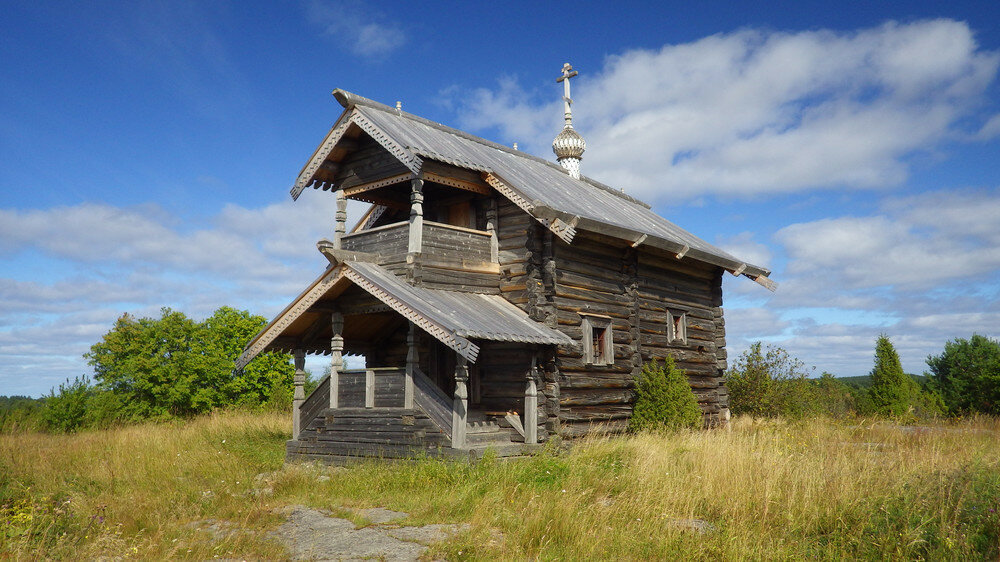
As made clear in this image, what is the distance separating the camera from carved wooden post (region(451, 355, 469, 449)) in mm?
12328

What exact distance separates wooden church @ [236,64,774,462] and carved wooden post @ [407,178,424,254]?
29 mm

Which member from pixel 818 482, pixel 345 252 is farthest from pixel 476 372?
→ pixel 818 482

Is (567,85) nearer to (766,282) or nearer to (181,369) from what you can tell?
(766,282)

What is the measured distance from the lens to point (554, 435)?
14086mm

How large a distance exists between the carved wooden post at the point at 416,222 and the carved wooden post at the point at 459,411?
2.75 metres

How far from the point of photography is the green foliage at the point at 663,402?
16219 millimetres

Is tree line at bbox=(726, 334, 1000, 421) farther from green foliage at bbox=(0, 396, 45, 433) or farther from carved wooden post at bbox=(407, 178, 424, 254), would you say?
green foliage at bbox=(0, 396, 45, 433)

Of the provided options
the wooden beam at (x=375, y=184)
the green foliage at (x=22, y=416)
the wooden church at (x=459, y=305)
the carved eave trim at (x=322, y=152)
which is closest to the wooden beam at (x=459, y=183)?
the wooden church at (x=459, y=305)

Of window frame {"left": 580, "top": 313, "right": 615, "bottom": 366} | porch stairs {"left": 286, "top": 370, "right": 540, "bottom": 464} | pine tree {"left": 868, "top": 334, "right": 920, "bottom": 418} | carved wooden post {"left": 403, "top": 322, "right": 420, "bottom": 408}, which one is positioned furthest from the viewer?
pine tree {"left": 868, "top": 334, "right": 920, "bottom": 418}

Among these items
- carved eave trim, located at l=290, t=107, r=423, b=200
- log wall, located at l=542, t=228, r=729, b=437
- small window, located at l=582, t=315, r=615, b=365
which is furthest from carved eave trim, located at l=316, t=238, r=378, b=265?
small window, located at l=582, t=315, r=615, b=365

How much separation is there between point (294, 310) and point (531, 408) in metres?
5.03

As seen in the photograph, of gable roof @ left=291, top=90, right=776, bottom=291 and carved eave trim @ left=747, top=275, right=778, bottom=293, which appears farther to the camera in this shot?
carved eave trim @ left=747, top=275, right=778, bottom=293

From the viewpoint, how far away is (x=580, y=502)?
372 inches

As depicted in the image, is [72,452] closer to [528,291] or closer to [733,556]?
[528,291]
